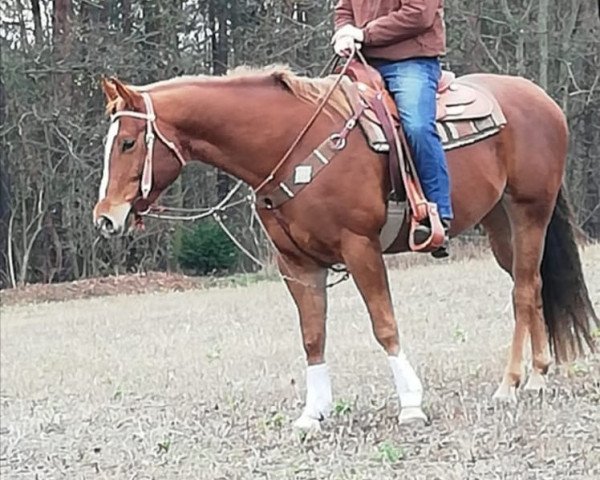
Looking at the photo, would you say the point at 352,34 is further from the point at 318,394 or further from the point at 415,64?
the point at 318,394

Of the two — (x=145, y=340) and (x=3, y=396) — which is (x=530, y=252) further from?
(x=145, y=340)

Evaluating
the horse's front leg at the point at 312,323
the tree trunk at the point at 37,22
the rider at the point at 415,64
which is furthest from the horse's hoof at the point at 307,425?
the tree trunk at the point at 37,22

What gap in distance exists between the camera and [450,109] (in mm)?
6133

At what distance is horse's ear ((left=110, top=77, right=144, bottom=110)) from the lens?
5.52 metres

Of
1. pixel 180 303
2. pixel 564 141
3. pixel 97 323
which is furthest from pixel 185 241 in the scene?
pixel 564 141

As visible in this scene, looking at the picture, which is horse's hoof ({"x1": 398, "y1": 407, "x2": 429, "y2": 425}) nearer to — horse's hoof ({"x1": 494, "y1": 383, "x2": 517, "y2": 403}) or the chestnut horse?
the chestnut horse

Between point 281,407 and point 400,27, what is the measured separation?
2.49 meters

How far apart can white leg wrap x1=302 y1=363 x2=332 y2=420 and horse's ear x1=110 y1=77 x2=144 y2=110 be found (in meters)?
1.74

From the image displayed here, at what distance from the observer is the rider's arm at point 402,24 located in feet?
19.1

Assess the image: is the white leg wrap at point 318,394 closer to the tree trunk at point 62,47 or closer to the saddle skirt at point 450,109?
the saddle skirt at point 450,109

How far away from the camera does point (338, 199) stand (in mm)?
5609

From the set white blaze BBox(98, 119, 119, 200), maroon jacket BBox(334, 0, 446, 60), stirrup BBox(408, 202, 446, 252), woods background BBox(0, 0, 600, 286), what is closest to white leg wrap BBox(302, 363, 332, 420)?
stirrup BBox(408, 202, 446, 252)

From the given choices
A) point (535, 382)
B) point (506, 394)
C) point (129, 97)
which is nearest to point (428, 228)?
point (506, 394)

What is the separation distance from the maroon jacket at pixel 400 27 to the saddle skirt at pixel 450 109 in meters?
0.15
